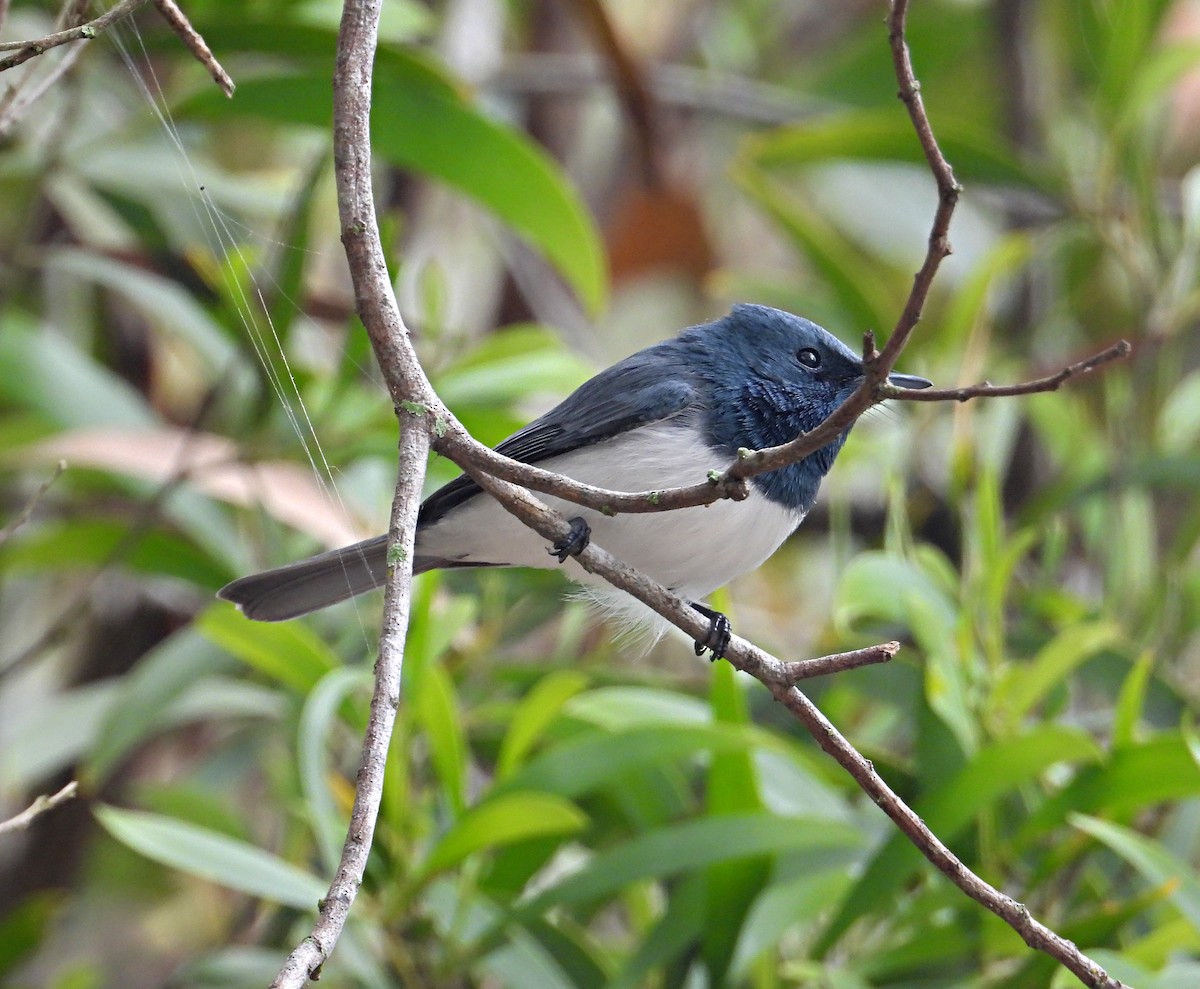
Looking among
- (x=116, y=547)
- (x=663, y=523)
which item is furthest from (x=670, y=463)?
(x=116, y=547)

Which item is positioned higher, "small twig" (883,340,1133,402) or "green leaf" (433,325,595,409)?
"small twig" (883,340,1133,402)

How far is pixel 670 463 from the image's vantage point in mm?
2348

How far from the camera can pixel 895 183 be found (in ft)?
19.8

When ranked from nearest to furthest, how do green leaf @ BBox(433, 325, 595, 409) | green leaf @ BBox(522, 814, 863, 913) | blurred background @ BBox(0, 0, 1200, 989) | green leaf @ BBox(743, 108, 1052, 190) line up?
green leaf @ BBox(522, 814, 863, 913), blurred background @ BBox(0, 0, 1200, 989), green leaf @ BBox(433, 325, 595, 409), green leaf @ BBox(743, 108, 1052, 190)

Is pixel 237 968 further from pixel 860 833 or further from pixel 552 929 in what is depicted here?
pixel 860 833

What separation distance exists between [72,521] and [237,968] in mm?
1265

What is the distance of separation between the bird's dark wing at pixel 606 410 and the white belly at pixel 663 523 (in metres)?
0.03

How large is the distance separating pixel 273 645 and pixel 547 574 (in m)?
0.86

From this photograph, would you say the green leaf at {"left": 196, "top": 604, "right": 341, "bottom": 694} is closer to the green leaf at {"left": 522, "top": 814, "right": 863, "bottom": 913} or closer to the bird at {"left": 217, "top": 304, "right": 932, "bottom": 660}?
the bird at {"left": 217, "top": 304, "right": 932, "bottom": 660}

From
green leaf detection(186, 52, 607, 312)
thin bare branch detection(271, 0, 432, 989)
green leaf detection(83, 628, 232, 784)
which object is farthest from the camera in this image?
green leaf detection(186, 52, 607, 312)

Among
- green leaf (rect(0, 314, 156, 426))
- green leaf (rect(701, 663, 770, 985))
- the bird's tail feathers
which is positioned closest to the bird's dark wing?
the bird's tail feathers

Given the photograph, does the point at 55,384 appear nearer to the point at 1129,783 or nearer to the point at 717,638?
the point at 717,638

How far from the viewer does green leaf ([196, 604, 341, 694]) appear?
2541mm

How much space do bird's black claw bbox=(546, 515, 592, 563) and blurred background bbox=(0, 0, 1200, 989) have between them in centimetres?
30
